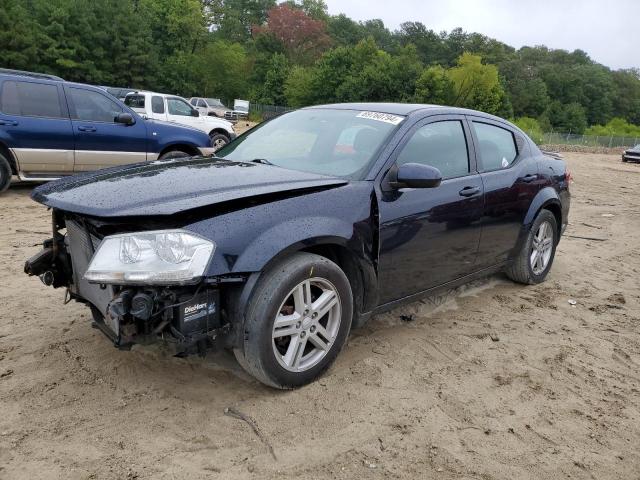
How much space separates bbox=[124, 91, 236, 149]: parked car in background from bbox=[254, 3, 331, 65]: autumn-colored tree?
226 feet

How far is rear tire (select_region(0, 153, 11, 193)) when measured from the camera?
301 inches

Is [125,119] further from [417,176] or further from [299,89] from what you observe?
[299,89]

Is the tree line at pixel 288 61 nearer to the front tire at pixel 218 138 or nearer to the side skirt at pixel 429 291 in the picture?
the front tire at pixel 218 138

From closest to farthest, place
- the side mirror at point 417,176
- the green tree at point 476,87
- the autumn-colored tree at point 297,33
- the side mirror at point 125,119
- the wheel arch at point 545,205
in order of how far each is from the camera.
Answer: the side mirror at point 417,176 → the wheel arch at point 545,205 → the side mirror at point 125,119 → the green tree at point 476,87 → the autumn-colored tree at point 297,33

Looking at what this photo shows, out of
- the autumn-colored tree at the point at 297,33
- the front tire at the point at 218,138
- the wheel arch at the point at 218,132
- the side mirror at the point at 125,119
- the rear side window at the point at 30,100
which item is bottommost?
the front tire at the point at 218,138

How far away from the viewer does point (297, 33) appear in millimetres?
81438

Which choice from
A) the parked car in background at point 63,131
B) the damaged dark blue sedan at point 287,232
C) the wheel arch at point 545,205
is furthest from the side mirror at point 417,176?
the parked car in background at point 63,131

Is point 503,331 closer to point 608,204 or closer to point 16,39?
point 608,204

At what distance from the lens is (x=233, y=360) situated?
3295 mm

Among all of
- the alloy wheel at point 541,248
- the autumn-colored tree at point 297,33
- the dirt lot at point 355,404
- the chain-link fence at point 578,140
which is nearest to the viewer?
the dirt lot at point 355,404

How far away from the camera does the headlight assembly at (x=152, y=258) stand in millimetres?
2469

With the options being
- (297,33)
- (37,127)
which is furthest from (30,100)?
(297,33)

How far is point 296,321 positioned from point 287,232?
1.61 ft

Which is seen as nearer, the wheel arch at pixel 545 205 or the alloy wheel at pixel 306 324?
the alloy wheel at pixel 306 324
